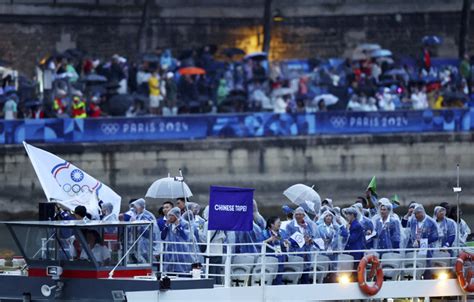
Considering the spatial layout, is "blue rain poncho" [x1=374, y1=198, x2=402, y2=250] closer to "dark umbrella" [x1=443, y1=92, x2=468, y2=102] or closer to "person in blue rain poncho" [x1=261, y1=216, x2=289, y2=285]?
"person in blue rain poncho" [x1=261, y1=216, x2=289, y2=285]

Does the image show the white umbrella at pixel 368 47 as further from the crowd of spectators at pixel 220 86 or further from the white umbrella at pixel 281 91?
the white umbrella at pixel 281 91

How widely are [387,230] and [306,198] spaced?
1.65 metres

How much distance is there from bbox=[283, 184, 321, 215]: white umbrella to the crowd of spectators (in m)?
20.1

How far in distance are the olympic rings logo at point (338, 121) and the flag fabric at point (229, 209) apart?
25072 millimetres

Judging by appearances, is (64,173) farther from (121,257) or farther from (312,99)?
(312,99)

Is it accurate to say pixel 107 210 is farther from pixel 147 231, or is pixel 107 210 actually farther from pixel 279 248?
pixel 279 248

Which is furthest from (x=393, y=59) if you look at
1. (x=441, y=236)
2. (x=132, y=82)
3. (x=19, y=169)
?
(x=441, y=236)

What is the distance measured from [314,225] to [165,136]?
22834 mm

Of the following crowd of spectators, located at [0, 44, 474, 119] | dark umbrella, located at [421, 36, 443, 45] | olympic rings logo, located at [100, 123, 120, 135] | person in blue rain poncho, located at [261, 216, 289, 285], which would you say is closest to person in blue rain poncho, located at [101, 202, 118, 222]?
person in blue rain poncho, located at [261, 216, 289, 285]

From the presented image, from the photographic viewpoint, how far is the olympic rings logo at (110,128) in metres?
50.8

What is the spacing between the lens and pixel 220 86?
177ft

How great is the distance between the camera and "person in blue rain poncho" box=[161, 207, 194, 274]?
2866 cm

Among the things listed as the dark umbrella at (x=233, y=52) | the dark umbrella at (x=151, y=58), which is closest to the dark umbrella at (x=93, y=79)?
the dark umbrella at (x=151, y=58)

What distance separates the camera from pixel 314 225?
1148 inches
